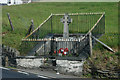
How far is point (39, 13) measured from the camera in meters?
29.8

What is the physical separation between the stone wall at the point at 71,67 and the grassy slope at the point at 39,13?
5.48 meters

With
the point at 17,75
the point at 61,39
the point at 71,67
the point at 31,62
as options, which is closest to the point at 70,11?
the point at 61,39

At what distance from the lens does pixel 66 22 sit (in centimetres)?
1859

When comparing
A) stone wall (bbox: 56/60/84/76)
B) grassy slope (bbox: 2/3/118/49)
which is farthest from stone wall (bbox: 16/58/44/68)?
grassy slope (bbox: 2/3/118/49)

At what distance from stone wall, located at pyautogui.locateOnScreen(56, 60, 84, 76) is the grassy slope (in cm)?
548

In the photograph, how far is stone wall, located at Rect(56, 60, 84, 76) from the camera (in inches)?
606

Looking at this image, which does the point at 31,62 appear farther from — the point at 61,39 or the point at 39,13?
the point at 39,13

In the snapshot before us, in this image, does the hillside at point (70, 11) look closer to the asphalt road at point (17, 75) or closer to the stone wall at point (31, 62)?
the stone wall at point (31, 62)

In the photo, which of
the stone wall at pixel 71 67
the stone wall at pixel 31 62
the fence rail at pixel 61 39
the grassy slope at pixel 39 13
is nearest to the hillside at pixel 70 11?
the grassy slope at pixel 39 13

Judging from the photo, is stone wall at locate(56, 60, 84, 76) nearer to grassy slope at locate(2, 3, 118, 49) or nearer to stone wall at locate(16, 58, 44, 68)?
stone wall at locate(16, 58, 44, 68)

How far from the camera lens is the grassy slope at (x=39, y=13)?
74.7 ft

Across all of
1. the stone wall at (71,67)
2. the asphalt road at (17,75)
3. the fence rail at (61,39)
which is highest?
the fence rail at (61,39)

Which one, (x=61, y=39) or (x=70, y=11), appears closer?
(x=61, y=39)

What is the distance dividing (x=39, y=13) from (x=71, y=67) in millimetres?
15222
